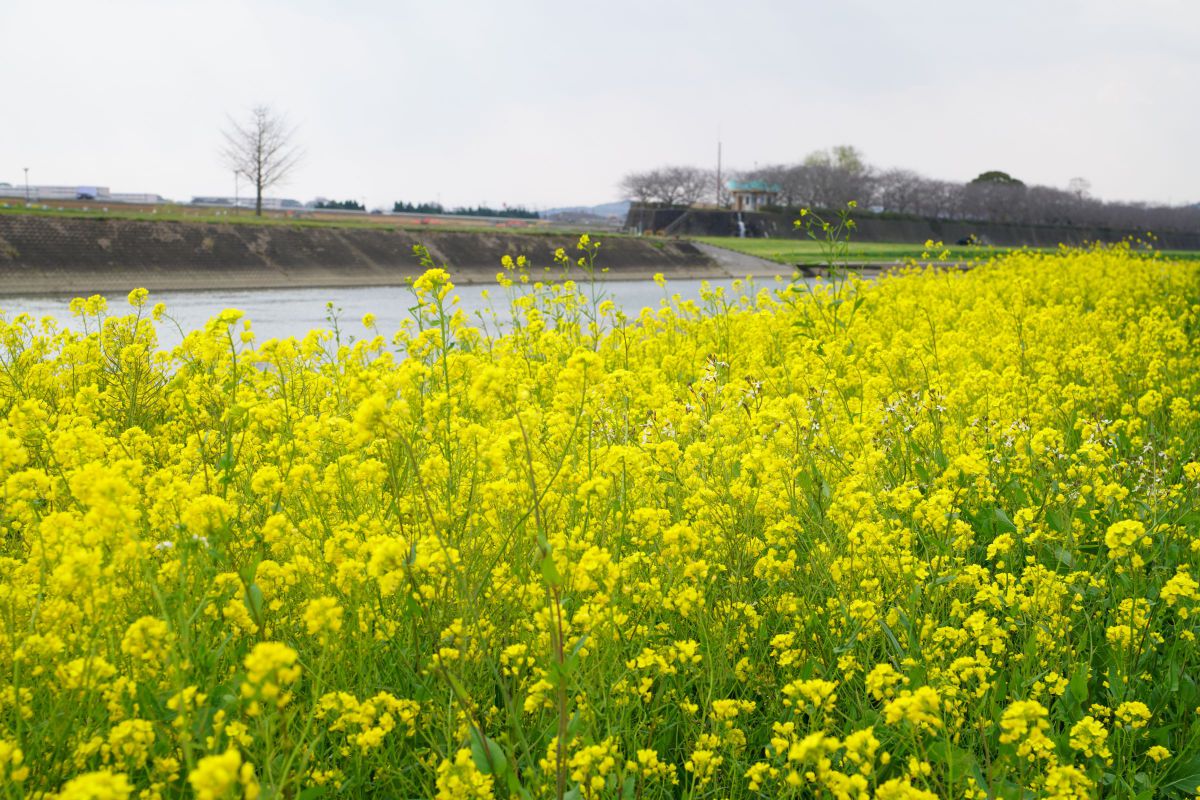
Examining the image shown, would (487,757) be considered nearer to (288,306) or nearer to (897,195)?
(288,306)

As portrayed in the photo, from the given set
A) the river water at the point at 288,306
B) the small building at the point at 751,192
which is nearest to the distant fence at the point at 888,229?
the small building at the point at 751,192

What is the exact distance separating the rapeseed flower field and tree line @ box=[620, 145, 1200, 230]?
85987 millimetres

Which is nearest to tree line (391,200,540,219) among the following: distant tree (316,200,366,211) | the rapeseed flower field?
distant tree (316,200,366,211)

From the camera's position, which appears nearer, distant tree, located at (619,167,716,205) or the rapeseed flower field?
the rapeseed flower field

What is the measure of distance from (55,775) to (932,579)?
240cm

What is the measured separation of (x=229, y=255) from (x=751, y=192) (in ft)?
247

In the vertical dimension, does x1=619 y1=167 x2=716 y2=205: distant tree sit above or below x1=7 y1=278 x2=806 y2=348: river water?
above

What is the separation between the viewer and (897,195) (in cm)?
9531

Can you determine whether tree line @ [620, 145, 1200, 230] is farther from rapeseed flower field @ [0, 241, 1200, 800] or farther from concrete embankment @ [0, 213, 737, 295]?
rapeseed flower field @ [0, 241, 1200, 800]

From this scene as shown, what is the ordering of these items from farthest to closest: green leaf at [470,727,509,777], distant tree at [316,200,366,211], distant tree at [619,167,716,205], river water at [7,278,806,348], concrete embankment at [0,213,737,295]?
distant tree at [619,167,716,205]
distant tree at [316,200,366,211]
concrete embankment at [0,213,737,295]
river water at [7,278,806,348]
green leaf at [470,727,509,777]

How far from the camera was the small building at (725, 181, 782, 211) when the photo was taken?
96062 mm

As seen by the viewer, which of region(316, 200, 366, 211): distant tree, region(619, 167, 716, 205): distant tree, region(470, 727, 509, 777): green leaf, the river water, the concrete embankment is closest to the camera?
region(470, 727, 509, 777): green leaf

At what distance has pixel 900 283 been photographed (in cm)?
1198

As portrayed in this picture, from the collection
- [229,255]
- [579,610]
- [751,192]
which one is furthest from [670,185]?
[579,610]
